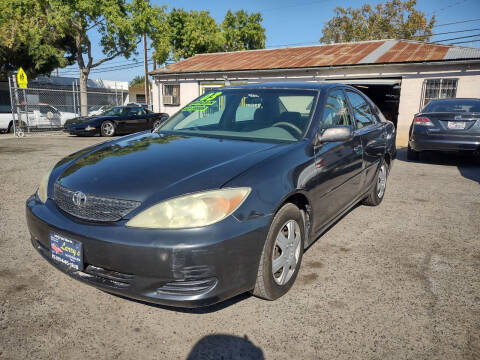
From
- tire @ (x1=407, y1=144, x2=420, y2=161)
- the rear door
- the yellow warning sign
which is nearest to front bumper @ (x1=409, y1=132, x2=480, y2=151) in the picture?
tire @ (x1=407, y1=144, x2=420, y2=161)

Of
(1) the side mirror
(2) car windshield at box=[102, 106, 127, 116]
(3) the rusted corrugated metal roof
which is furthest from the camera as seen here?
(2) car windshield at box=[102, 106, 127, 116]

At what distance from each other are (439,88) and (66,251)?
→ 49.1 feet

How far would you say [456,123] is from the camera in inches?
296

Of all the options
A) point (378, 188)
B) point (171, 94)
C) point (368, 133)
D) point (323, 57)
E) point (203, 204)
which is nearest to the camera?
point (203, 204)

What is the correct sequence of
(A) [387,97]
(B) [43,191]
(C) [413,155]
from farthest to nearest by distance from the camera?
(A) [387,97], (C) [413,155], (B) [43,191]

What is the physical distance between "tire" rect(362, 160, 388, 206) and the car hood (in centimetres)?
237

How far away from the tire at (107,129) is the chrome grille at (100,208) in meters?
13.1

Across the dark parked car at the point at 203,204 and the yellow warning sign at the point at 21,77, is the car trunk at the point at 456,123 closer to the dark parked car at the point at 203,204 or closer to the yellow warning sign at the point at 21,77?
the dark parked car at the point at 203,204

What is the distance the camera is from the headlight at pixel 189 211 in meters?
2.00

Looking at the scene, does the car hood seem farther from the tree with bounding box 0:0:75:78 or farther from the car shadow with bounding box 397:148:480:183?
the tree with bounding box 0:0:75:78

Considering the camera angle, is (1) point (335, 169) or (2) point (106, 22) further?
(2) point (106, 22)

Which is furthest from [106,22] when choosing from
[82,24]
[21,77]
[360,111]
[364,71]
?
[360,111]

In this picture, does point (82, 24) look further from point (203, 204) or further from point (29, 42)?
point (203, 204)

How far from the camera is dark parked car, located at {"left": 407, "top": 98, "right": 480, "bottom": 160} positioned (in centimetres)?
736
